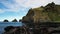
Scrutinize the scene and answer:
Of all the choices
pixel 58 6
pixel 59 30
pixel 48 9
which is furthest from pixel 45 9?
pixel 59 30

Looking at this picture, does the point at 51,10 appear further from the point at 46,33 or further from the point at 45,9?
the point at 46,33

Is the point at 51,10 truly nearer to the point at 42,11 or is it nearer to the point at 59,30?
the point at 42,11

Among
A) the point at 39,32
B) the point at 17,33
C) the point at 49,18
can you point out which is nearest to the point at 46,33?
the point at 39,32

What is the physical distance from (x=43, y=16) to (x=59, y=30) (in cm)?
9674

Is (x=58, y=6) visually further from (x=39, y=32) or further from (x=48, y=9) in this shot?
(x=39, y=32)

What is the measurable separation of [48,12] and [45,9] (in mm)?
4694

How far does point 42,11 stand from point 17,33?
103 m

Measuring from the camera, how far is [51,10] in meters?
147

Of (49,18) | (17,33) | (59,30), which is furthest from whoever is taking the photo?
(49,18)

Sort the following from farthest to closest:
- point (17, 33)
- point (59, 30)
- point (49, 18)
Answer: point (49, 18) < point (59, 30) < point (17, 33)

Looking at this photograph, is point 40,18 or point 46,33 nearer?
point 46,33

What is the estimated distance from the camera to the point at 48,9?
479ft

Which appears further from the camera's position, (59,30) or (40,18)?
(40,18)

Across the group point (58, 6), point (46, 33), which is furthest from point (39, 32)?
point (58, 6)
